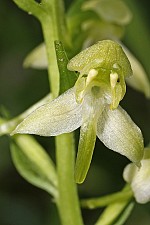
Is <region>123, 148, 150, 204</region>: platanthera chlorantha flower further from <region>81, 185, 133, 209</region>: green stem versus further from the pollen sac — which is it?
the pollen sac

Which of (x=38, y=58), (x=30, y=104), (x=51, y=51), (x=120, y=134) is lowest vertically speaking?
(x=30, y=104)

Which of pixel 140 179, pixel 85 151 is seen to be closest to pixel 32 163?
pixel 140 179

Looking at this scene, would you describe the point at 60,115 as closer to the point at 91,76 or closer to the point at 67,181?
the point at 91,76

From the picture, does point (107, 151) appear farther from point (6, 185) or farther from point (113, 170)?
point (6, 185)

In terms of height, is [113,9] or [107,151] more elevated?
[113,9]

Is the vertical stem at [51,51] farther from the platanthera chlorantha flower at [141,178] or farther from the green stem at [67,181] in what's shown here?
the platanthera chlorantha flower at [141,178]

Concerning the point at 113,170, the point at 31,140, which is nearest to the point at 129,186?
the point at 31,140
